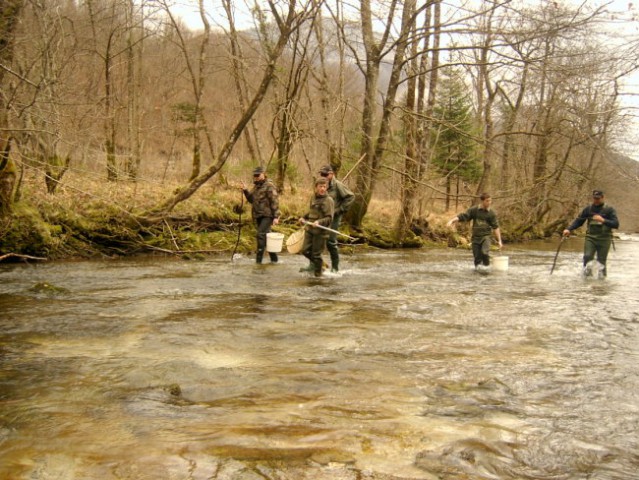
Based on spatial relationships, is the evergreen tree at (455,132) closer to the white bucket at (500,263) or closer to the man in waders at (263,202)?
the white bucket at (500,263)

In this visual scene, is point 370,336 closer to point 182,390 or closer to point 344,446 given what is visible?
point 182,390

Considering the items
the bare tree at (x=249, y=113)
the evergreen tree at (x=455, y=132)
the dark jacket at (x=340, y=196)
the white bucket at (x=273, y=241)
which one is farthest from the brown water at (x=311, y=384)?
the evergreen tree at (x=455, y=132)

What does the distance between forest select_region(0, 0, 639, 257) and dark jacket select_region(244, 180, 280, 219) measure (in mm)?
1263

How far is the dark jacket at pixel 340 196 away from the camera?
12383 millimetres

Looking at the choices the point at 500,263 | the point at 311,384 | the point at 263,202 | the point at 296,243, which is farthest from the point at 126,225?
the point at 311,384

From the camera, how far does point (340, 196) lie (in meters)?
12.5

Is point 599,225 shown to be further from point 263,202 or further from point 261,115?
point 261,115

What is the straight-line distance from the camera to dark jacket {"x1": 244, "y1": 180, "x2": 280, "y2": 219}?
1303 cm

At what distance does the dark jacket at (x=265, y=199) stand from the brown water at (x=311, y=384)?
346 centimetres

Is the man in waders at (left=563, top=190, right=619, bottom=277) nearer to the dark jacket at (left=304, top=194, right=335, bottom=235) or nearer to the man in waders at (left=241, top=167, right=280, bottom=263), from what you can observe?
the dark jacket at (left=304, top=194, right=335, bottom=235)

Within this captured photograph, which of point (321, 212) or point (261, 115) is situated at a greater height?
point (261, 115)

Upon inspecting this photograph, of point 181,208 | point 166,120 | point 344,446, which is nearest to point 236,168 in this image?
point 181,208

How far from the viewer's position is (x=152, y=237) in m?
15.1

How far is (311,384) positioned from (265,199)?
842cm
